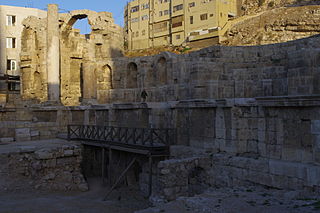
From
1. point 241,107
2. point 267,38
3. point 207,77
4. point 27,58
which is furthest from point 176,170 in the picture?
point 267,38

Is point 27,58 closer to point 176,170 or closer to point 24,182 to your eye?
point 24,182

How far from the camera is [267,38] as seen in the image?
34.5 metres

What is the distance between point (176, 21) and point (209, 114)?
3580cm

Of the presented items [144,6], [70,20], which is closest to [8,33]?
[70,20]

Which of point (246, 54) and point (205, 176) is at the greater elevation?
point (246, 54)

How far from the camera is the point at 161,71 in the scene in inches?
729

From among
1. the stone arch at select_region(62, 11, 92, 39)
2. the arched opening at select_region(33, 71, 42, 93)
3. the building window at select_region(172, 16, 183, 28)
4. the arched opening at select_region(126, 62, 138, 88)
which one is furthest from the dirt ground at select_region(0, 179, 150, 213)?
the building window at select_region(172, 16, 183, 28)

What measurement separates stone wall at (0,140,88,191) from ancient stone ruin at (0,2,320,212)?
10 cm

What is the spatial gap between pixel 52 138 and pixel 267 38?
25242mm

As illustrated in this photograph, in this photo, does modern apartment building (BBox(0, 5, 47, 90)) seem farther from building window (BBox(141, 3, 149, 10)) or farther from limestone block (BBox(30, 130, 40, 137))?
building window (BBox(141, 3, 149, 10))

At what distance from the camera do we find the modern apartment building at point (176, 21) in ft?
128

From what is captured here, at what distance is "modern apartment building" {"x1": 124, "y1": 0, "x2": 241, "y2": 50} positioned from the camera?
39.1 metres

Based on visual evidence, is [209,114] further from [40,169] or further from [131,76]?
[131,76]

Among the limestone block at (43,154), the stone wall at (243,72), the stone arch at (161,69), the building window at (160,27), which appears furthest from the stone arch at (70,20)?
the building window at (160,27)
